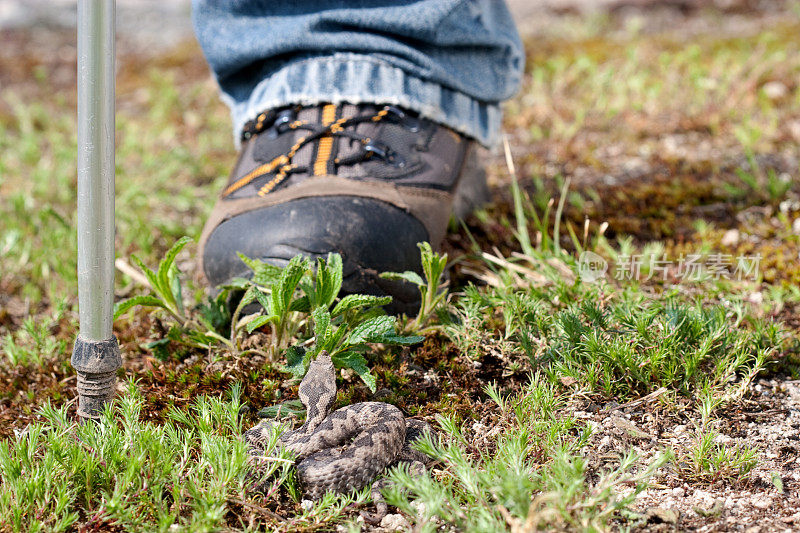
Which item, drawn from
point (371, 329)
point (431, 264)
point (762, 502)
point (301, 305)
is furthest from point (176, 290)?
point (762, 502)

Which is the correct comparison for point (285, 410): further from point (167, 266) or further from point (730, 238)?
point (730, 238)

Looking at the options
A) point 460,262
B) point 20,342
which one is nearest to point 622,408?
point 460,262

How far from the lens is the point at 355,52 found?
298 centimetres

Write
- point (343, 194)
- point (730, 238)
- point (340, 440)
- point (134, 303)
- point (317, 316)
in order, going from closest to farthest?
point (340, 440) < point (317, 316) < point (134, 303) < point (343, 194) < point (730, 238)

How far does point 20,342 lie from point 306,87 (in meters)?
1.42

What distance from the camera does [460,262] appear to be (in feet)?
10.1

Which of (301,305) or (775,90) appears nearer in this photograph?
(301,305)

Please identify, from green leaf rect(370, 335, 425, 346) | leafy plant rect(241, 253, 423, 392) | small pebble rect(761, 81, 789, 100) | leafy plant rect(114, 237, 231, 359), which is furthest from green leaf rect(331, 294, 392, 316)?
small pebble rect(761, 81, 789, 100)

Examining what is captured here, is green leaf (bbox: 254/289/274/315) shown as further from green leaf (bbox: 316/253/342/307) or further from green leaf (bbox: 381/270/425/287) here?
green leaf (bbox: 381/270/425/287)

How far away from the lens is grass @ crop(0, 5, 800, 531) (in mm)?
1746

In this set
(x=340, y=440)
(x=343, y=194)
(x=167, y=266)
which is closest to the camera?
(x=340, y=440)

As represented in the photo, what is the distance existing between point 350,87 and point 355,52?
0.55ft

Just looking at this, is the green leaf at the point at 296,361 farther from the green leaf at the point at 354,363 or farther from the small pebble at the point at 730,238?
the small pebble at the point at 730,238

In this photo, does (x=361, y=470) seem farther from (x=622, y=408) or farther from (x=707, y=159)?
(x=707, y=159)
